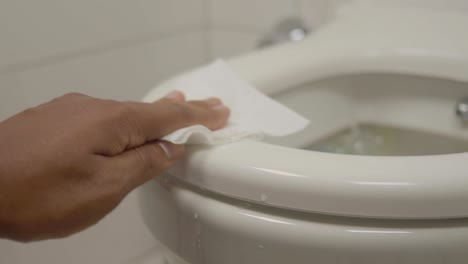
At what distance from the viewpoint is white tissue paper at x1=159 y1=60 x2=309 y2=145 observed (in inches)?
18.3

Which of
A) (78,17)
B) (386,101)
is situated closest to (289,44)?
(386,101)

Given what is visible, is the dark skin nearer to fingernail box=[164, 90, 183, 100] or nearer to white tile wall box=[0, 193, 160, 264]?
fingernail box=[164, 90, 183, 100]

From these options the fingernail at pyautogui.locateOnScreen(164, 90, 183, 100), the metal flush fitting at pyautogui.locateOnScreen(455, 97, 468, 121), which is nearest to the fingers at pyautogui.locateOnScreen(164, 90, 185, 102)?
the fingernail at pyautogui.locateOnScreen(164, 90, 183, 100)

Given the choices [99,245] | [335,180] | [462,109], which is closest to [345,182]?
[335,180]

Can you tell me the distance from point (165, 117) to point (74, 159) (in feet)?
0.30

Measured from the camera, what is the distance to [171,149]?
0.45 metres

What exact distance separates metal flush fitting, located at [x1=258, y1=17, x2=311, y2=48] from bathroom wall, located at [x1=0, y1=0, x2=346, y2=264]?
3.5 inches

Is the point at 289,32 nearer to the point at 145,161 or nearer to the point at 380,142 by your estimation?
the point at 380,142

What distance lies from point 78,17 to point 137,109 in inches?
14.4

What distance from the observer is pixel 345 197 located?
402 mm

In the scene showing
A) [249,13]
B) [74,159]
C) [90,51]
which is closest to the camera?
[74,159]

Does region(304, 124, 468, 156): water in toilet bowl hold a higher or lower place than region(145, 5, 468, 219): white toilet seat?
lower

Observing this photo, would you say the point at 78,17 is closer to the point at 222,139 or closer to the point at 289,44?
the point at 289,44

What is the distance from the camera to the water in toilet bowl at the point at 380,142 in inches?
28.2
